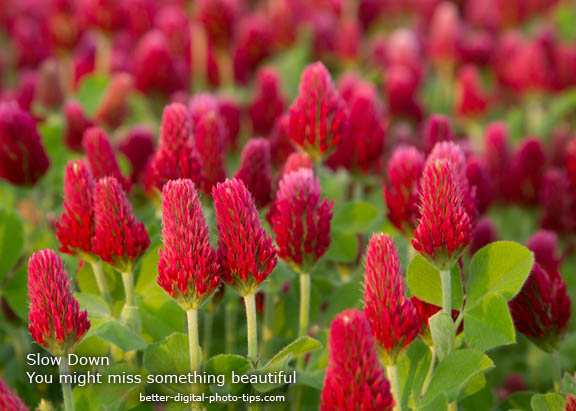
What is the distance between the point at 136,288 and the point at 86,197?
30 cm

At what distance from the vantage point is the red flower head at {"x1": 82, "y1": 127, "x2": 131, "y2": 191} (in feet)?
6.51

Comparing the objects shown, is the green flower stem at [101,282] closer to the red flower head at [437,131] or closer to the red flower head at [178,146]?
the red flower head at [178,146]

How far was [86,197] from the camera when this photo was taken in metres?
1.72

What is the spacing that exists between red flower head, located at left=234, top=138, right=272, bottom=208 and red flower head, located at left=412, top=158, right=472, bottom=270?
46 cm

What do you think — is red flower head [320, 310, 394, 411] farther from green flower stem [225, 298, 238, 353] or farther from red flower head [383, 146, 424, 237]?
green flower stem [225, 298, 238, 353]

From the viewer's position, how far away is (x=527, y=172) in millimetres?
2705

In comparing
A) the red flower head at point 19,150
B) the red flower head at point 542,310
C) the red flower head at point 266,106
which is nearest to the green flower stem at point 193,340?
the red flower head at point 542,310

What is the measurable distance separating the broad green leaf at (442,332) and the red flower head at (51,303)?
64 cm

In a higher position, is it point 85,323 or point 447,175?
point 447,175

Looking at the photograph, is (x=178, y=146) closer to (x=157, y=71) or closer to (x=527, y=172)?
(x=527, y=172)

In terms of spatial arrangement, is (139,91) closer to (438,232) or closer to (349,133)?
(349,133)

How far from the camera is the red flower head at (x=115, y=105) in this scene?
298 cm

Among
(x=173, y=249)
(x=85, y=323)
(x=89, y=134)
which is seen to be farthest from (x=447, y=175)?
(x=89, y=134)

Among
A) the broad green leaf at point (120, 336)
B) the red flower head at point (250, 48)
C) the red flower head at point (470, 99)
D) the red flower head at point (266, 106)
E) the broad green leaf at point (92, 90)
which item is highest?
the red flower head at point (250, 48)
